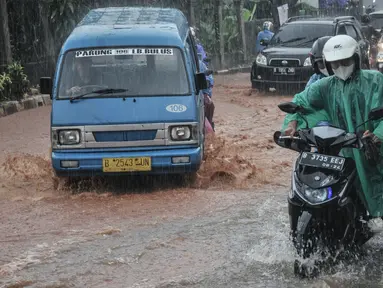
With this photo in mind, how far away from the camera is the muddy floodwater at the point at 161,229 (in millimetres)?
6346

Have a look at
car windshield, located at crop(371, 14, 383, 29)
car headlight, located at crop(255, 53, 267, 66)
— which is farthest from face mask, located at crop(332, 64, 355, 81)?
car windshield, located at crop(371, 14, 383, 29)

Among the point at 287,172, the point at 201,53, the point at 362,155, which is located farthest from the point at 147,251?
the point at 201,53

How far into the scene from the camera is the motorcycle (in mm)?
5566

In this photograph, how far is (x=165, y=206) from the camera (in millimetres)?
8922

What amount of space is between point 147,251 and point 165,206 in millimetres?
1775

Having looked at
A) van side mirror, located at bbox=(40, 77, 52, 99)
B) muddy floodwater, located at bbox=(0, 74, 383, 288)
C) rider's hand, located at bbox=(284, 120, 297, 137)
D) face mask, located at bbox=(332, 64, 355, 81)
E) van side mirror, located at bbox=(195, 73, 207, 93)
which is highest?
face mask, located at bbox=(332, 64, 355, 81)

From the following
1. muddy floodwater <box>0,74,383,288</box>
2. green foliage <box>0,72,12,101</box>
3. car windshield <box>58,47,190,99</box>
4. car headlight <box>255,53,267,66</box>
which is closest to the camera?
muddy floodwater <box>0,74,383,288</box>

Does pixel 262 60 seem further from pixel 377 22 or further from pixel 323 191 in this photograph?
pixel 377 22

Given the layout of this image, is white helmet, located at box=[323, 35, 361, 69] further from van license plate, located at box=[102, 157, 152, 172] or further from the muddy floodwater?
van license plate, located at box=[102, 157, 152, 172]

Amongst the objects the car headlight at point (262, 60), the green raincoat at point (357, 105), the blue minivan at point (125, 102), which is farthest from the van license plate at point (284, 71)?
the green raincoat at point (357, 105)

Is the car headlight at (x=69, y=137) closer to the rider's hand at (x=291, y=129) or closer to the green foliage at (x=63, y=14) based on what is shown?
the rider's hand at (x=291, y=129)

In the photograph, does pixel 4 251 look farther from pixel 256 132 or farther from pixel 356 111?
pixel 256 132

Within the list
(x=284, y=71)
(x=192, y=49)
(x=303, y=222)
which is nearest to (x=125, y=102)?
(x=192, y=49)

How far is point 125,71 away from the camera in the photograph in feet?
31.6
